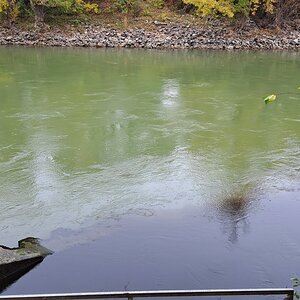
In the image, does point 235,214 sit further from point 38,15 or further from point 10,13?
point 10,13

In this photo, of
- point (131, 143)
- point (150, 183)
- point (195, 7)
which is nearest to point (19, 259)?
point (150, 183)

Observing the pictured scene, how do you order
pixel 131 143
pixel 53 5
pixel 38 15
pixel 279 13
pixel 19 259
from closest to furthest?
1. pixel 19 259
2. pixel 131 143
3. pixel 53 5
4. pixel 38 15
5. pixel 279 13

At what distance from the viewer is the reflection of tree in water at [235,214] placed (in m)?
4.25

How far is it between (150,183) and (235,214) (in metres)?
1.17

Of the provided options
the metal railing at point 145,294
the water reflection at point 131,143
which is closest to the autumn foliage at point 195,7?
the water reflection at point 131,143

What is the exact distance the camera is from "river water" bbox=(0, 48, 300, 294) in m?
3.72

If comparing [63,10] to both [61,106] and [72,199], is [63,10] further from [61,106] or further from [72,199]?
[72,199]

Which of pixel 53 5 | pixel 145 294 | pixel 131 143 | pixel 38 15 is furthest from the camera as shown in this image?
pixel 38 15

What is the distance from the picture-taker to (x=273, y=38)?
17.9m

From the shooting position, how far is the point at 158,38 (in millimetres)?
17531

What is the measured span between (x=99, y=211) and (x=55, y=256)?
0.88m

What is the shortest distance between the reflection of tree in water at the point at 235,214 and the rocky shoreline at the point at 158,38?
12993 millimetres

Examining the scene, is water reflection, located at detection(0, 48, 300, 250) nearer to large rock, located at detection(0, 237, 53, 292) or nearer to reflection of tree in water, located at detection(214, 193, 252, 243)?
reflection of tree in water, located at detection(214, 193, 252, 243)

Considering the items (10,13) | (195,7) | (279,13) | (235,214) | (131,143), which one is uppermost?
(195,7)
